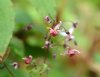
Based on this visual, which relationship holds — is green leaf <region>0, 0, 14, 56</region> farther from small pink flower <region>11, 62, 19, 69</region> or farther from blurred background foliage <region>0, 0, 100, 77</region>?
blurred background foliage <region>0, 0, 100, 77</region>

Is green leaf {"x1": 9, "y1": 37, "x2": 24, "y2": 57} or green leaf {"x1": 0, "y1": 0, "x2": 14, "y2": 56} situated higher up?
green leaf {"x1": 0, "y1": 0, "x2": 14, "y2": 56}

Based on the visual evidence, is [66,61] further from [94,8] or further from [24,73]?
[24,73]

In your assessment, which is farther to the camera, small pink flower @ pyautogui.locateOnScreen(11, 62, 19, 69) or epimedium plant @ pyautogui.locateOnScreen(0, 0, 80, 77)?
small pink flower @ pyautogui.locateOnScreen(11, 62, 19, 69)

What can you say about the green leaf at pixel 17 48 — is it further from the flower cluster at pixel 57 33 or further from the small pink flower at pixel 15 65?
the flower cluster at pixel 57 33

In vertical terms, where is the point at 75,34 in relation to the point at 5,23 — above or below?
below

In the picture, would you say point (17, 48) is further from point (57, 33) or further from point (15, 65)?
point (57, 33)

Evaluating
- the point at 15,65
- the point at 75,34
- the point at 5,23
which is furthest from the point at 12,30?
the point at 75,34

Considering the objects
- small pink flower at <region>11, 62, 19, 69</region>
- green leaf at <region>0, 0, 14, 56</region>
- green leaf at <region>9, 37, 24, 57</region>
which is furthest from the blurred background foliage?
green leaf at <region>0, 0, 14, 56</region>

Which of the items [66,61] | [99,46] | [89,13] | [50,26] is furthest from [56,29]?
[89,13]

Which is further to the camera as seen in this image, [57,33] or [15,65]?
[15,65]
